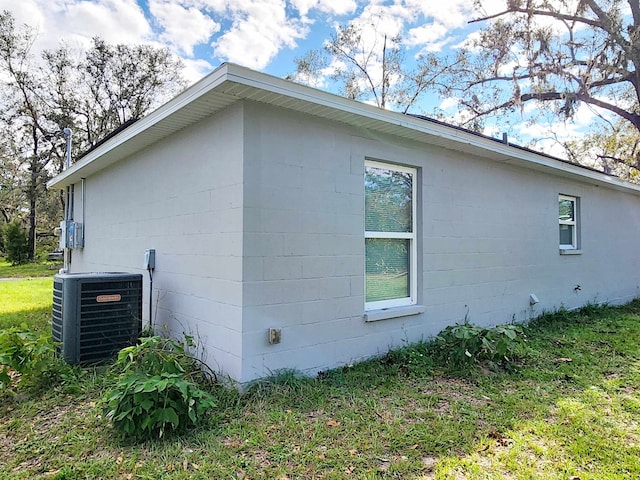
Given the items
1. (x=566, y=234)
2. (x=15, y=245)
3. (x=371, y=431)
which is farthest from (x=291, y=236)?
(x=15, y=245)

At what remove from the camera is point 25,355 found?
11.7 ft

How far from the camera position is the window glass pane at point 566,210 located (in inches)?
299

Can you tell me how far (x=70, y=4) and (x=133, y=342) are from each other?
36.3 ft

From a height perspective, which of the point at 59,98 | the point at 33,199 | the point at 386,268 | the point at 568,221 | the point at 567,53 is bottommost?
the point at 386,268

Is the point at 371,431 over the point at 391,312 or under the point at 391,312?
under

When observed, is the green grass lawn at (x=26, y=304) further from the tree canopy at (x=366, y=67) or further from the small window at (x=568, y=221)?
the tree canopy at (x=366, y=67)

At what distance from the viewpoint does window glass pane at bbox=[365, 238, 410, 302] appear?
4569mm

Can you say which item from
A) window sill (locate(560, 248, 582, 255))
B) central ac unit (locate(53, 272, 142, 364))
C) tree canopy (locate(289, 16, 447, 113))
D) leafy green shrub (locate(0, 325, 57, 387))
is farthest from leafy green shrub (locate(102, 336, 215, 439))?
tree canopy (locate(289, 16, 447, 113))

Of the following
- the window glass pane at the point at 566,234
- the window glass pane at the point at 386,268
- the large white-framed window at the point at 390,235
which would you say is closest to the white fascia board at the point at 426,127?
the large white-framed window at the point at 390,235

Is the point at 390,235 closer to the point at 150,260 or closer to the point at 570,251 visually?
the point at 150,260

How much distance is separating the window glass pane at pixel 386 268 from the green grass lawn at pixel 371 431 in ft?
2.69

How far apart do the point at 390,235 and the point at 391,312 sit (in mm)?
856

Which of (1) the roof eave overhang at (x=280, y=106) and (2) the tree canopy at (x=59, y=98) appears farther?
(2) the tree canopy at (x=59, y=98)

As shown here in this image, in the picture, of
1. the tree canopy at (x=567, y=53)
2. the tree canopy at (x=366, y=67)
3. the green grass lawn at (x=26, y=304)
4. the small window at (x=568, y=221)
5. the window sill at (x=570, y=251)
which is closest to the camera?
the green grass lawn at (x=26, y=304)
